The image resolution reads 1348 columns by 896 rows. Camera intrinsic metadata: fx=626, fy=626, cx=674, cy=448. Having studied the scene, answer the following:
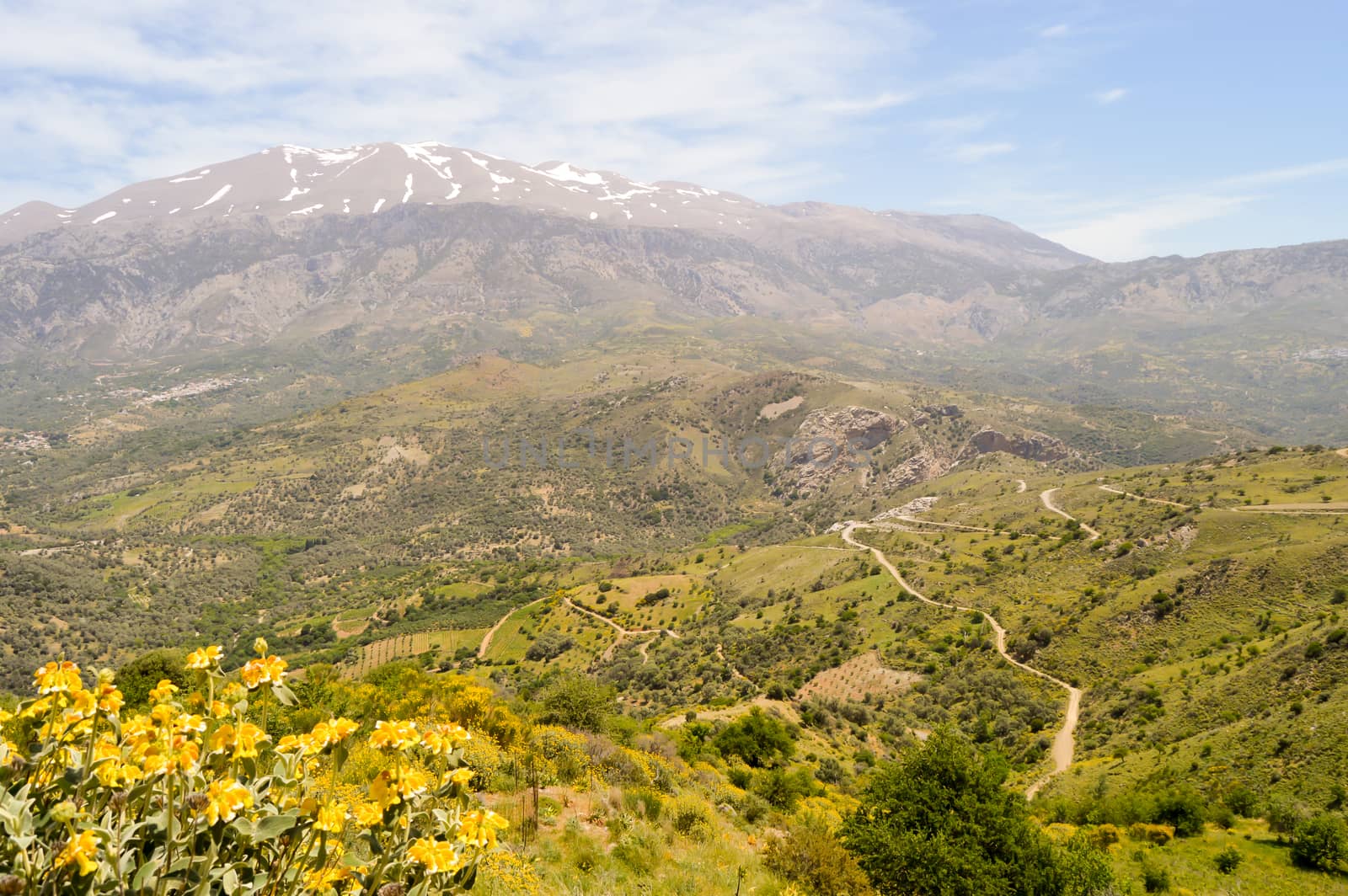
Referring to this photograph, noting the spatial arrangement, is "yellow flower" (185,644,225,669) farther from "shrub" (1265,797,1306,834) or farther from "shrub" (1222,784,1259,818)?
"shrub" (1222,784,1259,818)

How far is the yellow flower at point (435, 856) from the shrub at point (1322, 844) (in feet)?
104

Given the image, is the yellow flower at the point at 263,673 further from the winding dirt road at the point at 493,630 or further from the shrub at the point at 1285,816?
the winding dirt road at the point at 493,630

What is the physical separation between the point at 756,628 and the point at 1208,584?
39.0m

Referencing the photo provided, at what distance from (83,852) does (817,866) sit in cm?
1402

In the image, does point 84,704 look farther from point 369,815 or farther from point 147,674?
point 147,674

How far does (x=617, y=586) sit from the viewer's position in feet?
308

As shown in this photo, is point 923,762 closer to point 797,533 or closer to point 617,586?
point 617,586

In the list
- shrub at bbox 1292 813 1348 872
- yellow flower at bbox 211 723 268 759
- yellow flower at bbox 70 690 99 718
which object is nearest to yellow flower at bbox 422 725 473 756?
yellow flower at bbox 211 723 268 759

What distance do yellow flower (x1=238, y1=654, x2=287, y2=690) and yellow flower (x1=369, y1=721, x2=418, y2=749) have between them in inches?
26.2

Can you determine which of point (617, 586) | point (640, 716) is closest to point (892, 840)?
point (640, 716)

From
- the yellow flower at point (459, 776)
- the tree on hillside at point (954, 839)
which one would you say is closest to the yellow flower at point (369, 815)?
the yellow flower at point (459, 776)

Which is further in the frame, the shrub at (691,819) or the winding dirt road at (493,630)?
the winding dirt road at (493,630)

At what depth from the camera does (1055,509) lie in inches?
3191

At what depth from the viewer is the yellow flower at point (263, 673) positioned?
12.1ft
